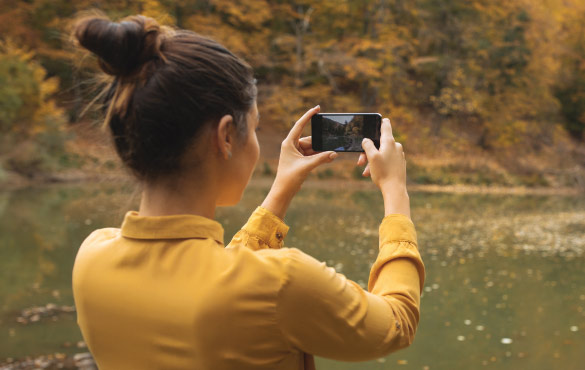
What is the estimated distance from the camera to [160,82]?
0.90m

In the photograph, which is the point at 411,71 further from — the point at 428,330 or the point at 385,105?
the point at 428,330

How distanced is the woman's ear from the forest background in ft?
69.4

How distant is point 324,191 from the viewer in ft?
64.7

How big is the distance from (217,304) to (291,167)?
0.44 metres

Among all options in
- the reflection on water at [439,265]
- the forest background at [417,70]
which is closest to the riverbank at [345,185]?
the forest background at [417,70]

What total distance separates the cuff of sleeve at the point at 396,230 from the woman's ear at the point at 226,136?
314mm

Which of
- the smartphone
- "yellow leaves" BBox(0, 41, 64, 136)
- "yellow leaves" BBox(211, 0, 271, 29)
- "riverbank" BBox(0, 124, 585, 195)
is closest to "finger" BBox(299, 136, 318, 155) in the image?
the smartphone

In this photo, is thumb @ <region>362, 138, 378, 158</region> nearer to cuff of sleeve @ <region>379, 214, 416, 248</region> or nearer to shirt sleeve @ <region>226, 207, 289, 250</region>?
cuff of sleeve @ <region>379, 214, 416, 248</region>

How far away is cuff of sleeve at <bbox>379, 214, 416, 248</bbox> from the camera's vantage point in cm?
105

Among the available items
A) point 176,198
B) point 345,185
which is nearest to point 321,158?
point 176,198

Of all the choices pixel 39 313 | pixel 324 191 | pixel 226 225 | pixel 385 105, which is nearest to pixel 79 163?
pixel 324 191

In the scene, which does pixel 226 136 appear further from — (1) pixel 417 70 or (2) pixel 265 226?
(1) pixel 417 70

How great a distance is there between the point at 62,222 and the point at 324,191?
32.3ft

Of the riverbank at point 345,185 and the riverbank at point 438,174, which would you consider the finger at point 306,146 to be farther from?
the riverbank at point 438,174
